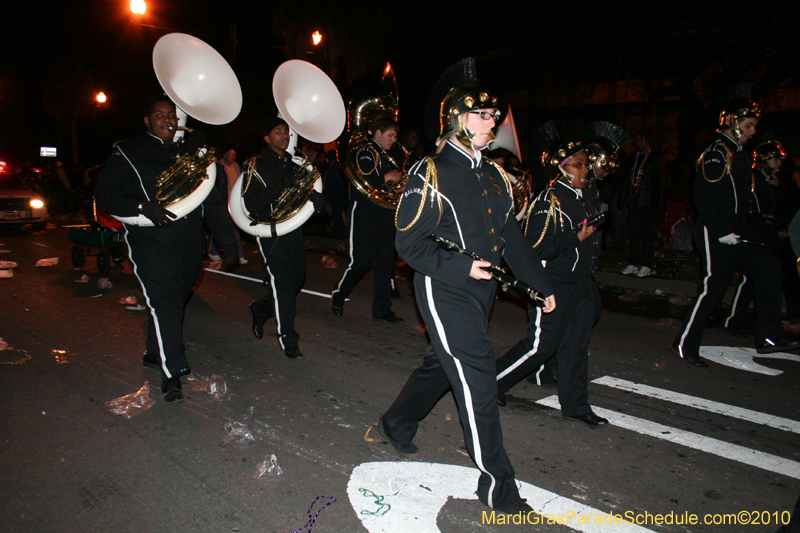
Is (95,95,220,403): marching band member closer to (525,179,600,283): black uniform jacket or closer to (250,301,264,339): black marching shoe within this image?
(250,301,264,339): black marching shoe

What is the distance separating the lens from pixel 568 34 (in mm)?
14430

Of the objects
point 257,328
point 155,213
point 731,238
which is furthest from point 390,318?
point 731,238

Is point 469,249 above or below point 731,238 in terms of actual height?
above

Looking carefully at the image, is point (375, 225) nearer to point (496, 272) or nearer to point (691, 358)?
point (691, 358)

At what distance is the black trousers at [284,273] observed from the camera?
5.43m

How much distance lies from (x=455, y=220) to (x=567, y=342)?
1.54m

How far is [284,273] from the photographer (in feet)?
17.9

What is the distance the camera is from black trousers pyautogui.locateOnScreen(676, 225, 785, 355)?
5.29 m

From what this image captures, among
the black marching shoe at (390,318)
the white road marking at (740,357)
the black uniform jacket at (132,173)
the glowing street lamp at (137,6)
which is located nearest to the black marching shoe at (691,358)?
the white road marking at (740,357)

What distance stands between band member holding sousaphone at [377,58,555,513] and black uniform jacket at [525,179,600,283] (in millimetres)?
834

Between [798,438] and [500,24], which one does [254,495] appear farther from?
[500,24]

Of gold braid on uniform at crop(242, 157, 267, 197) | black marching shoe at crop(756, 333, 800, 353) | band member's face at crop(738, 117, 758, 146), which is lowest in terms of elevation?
black marching shoe at crop(756, 333, 800, 353)

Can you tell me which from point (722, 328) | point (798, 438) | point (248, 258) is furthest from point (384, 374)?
point (248, 258)

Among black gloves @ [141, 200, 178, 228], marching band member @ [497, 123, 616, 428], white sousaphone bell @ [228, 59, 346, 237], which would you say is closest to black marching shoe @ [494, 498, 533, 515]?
marching band member @ [497, 123, 616, 428]
